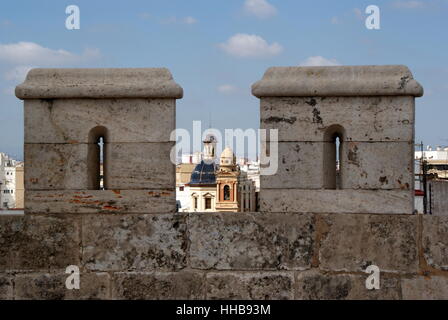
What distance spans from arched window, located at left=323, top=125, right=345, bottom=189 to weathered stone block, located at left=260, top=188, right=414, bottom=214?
0.34ft

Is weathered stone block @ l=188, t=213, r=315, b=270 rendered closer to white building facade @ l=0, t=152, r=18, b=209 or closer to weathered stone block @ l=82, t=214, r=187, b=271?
weathered stone block @ l=82, t=214, r=187, b=271

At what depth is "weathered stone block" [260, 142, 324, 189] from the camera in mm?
4113

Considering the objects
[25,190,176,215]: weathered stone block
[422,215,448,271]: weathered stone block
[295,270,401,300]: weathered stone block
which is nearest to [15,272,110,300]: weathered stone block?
[25,190,176,215]: weathered stone block

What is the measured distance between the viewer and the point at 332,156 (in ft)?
13.8

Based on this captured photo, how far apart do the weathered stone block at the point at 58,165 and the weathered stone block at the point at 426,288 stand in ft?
7.26

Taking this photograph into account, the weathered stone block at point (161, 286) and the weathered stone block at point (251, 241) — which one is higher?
the weathered stone block at point (251, 241)

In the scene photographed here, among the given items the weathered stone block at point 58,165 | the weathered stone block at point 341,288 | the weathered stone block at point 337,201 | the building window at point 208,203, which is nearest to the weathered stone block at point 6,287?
the weathered stone block at point 58,165

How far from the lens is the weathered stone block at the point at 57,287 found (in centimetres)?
421

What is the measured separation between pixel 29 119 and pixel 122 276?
3.99 feet

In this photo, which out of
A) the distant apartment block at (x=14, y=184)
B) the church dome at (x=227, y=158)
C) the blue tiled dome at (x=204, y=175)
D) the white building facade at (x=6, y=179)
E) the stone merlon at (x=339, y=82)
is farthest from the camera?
the blue tiled dome at (x=204, y=175)

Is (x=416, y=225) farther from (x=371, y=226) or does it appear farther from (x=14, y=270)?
(x=14, y=270)

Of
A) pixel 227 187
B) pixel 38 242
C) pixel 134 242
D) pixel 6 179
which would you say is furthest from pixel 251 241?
pixel 227 187
